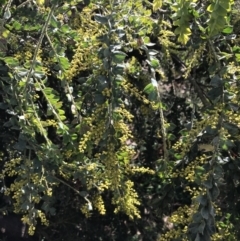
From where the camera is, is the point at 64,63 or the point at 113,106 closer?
the point at 113,106

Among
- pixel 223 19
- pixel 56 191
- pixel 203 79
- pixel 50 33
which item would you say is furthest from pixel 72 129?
pixel 203 79

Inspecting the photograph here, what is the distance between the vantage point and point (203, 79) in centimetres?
286

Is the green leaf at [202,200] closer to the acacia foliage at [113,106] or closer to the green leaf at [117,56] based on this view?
the acacia foliage at [113,106]

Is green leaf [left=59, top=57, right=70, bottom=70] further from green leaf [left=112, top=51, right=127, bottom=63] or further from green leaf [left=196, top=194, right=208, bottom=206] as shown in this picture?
green leaf [left=196, top=194, right=208, bottom=206]

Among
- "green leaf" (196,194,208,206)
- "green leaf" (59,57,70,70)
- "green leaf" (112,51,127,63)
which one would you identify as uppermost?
"green leaf" (112,51,127,63)

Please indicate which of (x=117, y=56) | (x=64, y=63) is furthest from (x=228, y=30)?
(x=64, y=63)

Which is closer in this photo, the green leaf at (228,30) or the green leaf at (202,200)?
the green leaf at (202,200)

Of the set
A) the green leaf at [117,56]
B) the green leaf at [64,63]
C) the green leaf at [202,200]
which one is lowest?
the green leaf at [202,200]

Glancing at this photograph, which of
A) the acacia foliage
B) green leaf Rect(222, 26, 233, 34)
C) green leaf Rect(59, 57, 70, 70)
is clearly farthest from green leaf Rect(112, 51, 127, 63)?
green leaf Rect(222, 26, 233, 34)

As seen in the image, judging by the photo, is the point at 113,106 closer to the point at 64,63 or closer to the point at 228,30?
the point at 64,63

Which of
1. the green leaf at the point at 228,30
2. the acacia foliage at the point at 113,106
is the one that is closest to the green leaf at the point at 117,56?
the acacia foliage at the point at 113,106

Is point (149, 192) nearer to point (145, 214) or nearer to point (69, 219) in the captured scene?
point (145, 214)

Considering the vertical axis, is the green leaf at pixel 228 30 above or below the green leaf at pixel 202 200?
above

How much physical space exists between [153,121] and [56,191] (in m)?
0.61
